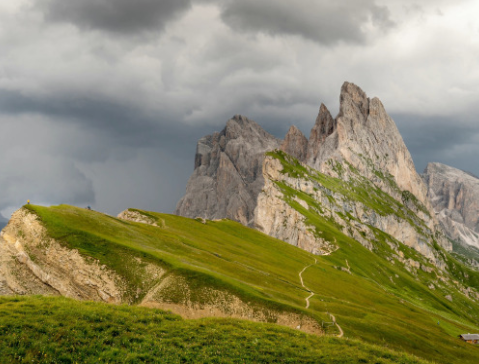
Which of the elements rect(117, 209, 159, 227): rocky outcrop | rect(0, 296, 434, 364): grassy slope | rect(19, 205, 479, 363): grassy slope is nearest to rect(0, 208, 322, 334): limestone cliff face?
rect(19, 205, 479, 363): grassy slope

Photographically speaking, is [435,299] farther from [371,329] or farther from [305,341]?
[305,341]

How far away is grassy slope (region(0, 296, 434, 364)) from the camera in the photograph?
74.2ft

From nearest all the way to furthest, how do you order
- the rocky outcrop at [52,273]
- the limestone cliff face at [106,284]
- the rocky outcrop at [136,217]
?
the limestone cliff face at [106,284], the rocky outcrop at [52,273], the rocky outcrop at [136,217]

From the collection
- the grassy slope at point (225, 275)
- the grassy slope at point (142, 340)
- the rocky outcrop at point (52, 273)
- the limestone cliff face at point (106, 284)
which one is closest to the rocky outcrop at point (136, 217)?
the grassy slope at point (225, 275)

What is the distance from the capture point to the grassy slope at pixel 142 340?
2262 cm

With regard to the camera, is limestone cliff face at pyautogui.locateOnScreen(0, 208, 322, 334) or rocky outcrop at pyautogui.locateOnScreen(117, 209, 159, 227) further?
rocky outcrop at pyautogui.locateOnScreen(117, 209, 159, 227)

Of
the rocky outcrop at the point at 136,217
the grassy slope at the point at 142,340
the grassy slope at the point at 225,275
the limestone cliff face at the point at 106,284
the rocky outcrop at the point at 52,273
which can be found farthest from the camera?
the rocky outcrop at the point at 136,217

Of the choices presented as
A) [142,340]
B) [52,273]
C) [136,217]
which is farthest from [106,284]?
[136,217]

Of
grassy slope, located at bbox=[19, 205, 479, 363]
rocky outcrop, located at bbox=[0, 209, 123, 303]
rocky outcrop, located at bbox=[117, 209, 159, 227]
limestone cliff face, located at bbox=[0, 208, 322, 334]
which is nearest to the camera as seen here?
limestone cliff face, located at bbox=[0, 208, 322, 334]

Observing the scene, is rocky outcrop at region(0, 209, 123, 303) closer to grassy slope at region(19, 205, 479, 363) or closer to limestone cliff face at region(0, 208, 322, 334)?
limestone cliff face at region(0, 208, 322, 334)

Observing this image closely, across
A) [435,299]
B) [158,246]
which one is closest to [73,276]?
[158,246]

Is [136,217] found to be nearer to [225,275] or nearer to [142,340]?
[225,275]

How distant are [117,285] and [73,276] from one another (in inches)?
270

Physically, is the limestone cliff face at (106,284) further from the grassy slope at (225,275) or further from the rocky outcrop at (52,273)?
the grassy slope at (225,275)
